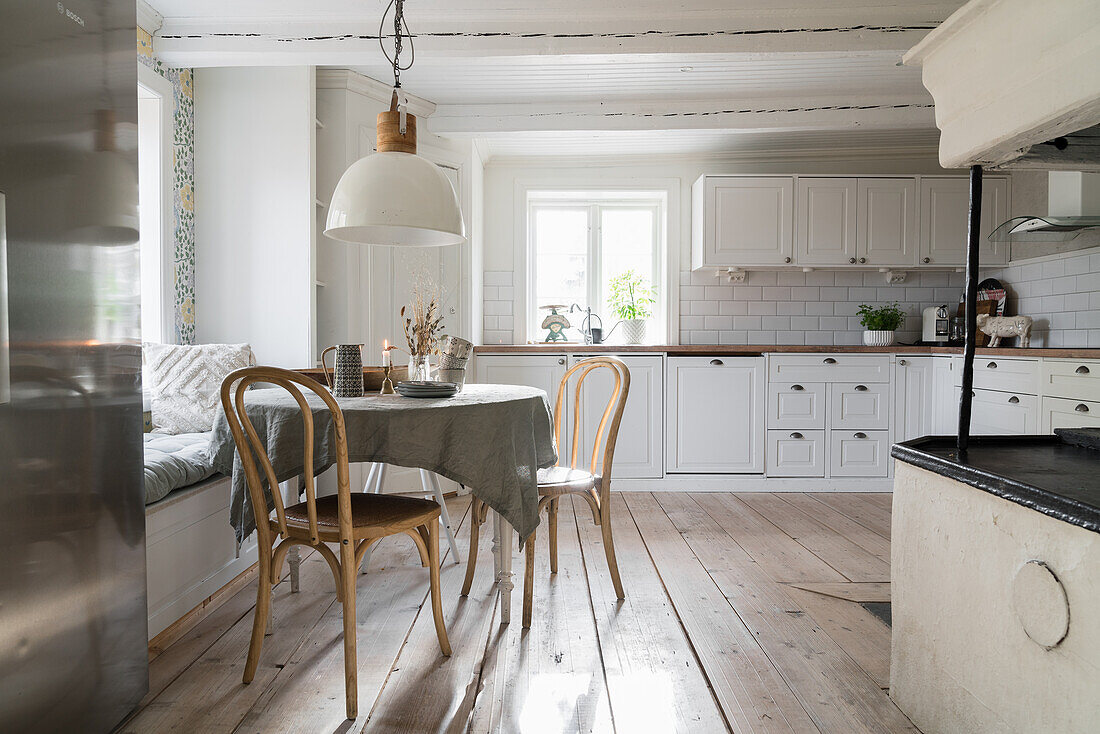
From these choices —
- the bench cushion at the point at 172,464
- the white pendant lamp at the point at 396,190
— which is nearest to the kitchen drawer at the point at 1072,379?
the white pendant lamp at the point at 396,190

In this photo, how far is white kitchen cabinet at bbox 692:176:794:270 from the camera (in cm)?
468

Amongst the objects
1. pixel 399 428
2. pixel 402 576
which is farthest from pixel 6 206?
pixel 402 576

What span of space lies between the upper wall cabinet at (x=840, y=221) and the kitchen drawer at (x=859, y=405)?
0.85 meters

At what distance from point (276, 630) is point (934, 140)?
5063mm

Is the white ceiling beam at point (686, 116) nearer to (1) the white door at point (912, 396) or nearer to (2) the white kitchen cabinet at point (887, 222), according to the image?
(2) the white kitchen cabinet at point (887, 222)

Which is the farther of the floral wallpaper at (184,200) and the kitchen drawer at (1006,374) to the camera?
the kitchen drawer at (1006,374)

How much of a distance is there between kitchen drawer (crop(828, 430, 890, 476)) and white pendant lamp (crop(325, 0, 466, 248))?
3.41m

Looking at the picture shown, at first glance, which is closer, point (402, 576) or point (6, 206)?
point (6, 206)

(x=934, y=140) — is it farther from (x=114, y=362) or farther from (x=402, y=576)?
(x=114, y=362)

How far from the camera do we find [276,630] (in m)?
2.29

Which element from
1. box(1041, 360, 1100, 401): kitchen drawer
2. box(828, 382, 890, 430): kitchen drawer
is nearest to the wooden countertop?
box(828, 382, 890, 430): kitchen drawer

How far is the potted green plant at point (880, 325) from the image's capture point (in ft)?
15.9

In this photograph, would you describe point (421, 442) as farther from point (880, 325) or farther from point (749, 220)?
point (880, 325)

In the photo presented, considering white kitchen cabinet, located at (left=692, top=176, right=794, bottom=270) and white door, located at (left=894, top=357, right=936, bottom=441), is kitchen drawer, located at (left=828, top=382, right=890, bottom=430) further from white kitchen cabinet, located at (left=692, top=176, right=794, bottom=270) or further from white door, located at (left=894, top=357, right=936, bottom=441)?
white kitchen cabinet, located at (left=692, top=176, right=794, bottom=270)
